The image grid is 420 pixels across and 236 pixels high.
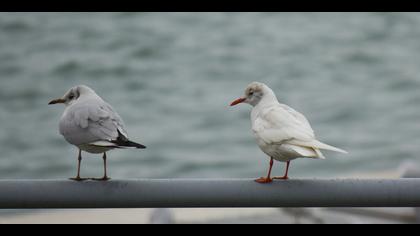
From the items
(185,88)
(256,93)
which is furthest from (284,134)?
(185,88)

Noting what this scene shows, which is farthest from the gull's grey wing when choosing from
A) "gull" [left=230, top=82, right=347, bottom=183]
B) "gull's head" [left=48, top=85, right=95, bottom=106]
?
"gull" [left=230, top=82, right=347, bottom=183]

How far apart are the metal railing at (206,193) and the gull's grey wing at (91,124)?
0.69 meters

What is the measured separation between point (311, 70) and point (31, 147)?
585 centimetres

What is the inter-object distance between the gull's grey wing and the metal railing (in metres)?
0.69

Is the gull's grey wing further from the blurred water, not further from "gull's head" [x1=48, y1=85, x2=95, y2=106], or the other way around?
the blurred water

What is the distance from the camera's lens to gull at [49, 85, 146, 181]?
3133mm

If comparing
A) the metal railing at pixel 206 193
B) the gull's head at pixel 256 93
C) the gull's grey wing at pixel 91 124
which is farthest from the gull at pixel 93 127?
the gull's head at pixel 256 93

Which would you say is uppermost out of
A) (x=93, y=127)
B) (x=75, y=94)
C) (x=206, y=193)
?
(x=75, y=94)

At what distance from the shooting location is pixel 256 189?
8.02 ft

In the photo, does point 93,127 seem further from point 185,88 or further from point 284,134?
point 185,88

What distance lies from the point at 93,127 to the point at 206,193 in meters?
0.96

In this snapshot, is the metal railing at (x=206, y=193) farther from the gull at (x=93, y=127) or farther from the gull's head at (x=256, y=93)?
the gull's head at (x=256, y=93)

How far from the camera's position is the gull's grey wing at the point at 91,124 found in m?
3.16

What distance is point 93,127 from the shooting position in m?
3.21
